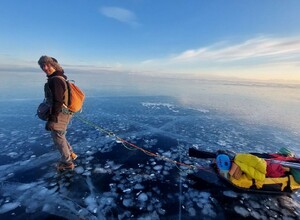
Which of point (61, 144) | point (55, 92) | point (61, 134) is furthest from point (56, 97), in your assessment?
point (61, 144)

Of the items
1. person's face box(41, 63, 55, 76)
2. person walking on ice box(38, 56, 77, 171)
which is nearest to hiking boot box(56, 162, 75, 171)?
person walking on ice box(38, 56, 77, 171)

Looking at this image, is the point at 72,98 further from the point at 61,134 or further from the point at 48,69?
the point at 61,134

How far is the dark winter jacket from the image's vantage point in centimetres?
324

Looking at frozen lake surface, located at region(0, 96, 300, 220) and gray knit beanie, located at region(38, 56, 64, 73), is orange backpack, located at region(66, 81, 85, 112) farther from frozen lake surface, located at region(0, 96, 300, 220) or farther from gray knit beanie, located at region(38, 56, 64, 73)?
frozen lake surface, located at region(0, 96, 300, 220)

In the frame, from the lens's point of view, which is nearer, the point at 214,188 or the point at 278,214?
the point at 278,214

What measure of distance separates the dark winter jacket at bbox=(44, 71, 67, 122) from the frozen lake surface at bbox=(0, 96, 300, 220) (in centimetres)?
136

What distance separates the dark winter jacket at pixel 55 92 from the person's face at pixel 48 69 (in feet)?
0.22

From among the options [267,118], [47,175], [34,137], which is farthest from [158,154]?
[267,118]

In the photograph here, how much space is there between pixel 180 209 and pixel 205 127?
489 cm

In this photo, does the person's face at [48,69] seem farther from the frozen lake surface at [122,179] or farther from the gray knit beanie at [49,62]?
the frozen lake surface at [122,179]

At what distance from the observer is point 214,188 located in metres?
3.54

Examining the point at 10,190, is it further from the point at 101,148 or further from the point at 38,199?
the point at 101,148

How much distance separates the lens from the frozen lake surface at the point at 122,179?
9.47 feet

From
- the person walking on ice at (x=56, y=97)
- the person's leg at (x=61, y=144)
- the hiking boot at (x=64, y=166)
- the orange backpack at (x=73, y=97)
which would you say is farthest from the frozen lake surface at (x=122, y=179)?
the orange backpack at (x=73, y=97)
